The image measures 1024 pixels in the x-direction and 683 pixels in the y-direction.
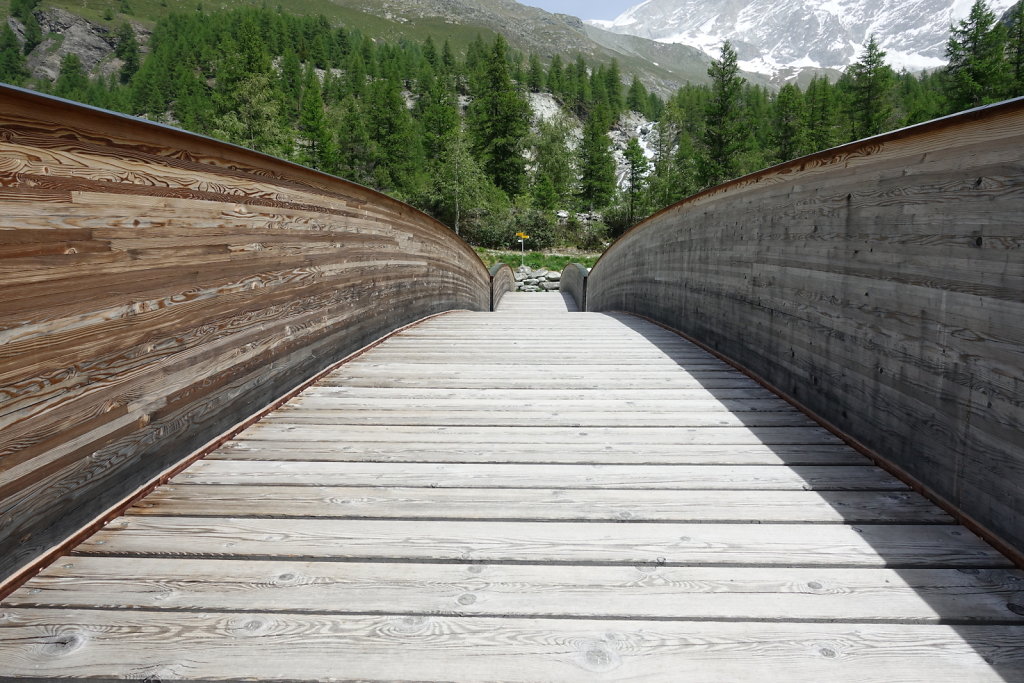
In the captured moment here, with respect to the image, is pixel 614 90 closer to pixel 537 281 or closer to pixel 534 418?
pixel 537 281

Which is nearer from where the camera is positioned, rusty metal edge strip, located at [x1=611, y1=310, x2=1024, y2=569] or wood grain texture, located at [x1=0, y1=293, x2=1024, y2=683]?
wood grain texture, located at [x1=0, y1=293, x2=1024, y2=683]

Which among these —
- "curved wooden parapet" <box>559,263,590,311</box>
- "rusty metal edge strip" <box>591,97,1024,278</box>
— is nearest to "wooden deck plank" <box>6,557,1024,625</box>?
"rusty metal edge strip" <box>591,97,1024,278</box>

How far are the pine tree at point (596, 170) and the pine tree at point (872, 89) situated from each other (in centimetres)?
2003

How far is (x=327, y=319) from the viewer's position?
3.64m

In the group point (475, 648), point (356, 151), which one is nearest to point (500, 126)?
point (356, 151)

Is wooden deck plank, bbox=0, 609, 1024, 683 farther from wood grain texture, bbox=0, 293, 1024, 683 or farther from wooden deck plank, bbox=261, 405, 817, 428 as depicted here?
wooden deck plank, bbox=261, 405, 817, 428

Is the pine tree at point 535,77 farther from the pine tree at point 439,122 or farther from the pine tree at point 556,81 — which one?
the pine tree at point 439,122

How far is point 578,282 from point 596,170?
37433 mm

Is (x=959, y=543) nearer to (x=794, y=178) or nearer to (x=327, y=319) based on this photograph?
(x=794, y=178)

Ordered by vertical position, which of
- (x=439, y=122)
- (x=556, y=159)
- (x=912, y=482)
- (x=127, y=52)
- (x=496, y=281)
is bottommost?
(x=912, y=482)

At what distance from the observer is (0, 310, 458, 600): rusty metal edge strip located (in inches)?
60.1

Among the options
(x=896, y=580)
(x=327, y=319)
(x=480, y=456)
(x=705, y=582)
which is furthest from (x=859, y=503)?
(x=327, y=319)

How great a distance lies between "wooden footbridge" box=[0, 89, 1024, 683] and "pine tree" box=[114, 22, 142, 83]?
134759mm

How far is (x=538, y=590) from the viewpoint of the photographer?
1.52 meters
